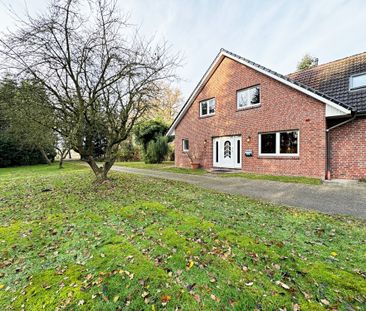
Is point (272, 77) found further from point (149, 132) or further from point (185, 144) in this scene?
point (149, 132)

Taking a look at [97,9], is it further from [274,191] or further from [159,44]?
[274,191]

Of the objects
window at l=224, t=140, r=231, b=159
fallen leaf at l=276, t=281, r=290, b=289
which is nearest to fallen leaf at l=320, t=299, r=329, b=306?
fallen leaf at l=276, t=281, r=290, b=289

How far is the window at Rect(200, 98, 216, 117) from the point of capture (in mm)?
13516

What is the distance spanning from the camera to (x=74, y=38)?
641 cm

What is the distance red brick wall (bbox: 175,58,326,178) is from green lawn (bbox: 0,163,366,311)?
18.7 feet

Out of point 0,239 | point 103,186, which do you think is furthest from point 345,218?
point 103,186

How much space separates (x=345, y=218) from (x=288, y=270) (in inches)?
108

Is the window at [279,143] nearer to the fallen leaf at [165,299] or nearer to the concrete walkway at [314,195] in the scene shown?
the concrete walkway at [314,195]

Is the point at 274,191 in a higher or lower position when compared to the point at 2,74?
→ lower

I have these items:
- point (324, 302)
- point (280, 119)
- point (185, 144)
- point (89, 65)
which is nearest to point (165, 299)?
point (324, 302)

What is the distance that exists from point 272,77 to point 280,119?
230 cm

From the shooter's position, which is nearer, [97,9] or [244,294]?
[244,294]

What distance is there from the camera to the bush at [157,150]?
18.9 metres

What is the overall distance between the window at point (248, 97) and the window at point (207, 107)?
6.26 ft
